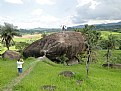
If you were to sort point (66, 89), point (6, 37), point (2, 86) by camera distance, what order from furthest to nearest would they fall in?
point (6, 37), point (66, 89), point (2, 86)

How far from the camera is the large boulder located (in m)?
79.8

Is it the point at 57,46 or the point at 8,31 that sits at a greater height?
the point at 8,31

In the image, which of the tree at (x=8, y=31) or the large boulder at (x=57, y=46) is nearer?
the large boulder at (x=57, y=46)

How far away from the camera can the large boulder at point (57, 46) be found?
262 ft

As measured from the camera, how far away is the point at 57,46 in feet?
260

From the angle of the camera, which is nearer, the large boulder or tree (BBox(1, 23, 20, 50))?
the large boulder

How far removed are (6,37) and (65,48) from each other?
27996 mm

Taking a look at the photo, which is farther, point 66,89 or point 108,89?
point 108,89

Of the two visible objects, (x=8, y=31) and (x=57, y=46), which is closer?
(x=57, y=46)

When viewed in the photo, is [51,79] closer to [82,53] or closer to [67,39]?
[67,39]

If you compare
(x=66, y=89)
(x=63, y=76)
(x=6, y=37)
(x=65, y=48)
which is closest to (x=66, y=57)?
(x=65, y=48)

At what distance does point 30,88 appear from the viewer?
31141 millimetres

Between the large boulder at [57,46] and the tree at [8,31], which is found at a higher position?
the tree at [8,31]

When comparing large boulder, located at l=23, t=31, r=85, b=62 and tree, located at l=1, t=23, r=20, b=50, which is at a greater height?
tree, located at l=1, t=23, r=20, b=50
